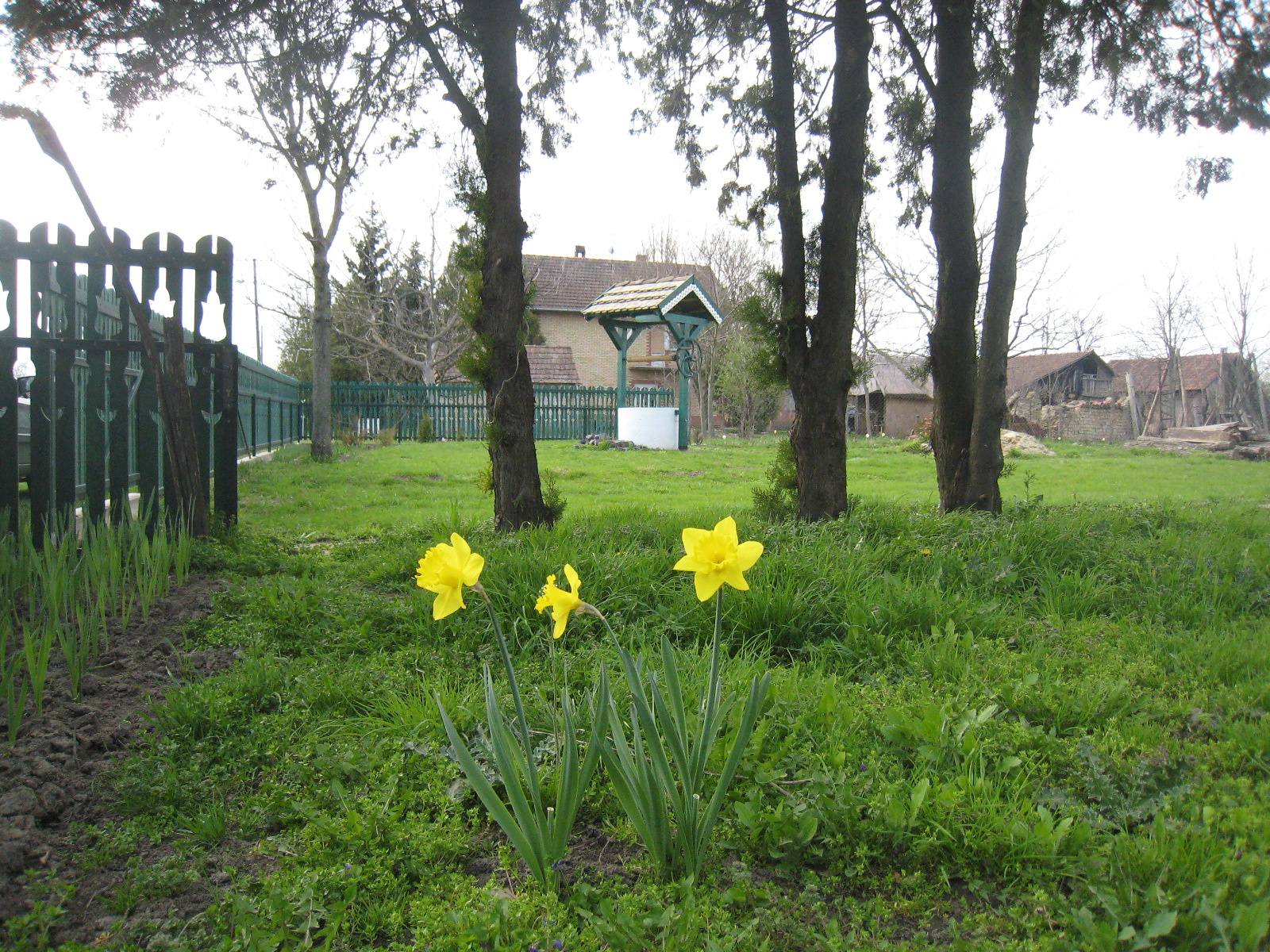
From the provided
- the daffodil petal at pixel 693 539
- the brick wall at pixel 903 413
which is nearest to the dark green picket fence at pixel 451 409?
the daffodil petal at pixel 693 539

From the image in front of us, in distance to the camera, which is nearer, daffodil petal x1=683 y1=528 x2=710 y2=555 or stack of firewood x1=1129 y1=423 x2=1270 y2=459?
daffodil petal x1=683 y1=528 x2=710 y2=555

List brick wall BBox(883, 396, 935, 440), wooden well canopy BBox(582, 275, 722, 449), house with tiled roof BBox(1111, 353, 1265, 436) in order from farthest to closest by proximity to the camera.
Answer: brick wall BBox(883, 396, 935, 440)
house with tiled roof BBox(1111, 353, 1265, 436)
wooden well canopy BBox(582, 275, 722, 449)

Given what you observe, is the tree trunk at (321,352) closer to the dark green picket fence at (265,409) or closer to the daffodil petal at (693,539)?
the dark green picket fence at (265,409)

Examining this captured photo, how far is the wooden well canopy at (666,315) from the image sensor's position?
18.9m

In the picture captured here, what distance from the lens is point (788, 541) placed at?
4.80 metres

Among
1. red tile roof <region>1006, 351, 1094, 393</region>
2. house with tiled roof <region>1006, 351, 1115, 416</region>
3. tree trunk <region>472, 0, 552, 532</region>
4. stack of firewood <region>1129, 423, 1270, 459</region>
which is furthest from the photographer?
red tile roof <region>1006, 351, 1094, 393</region>

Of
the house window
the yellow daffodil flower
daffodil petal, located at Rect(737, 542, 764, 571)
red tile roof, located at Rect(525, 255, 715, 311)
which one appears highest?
red tile roof, located at Rect(525, 255, 715, 311)

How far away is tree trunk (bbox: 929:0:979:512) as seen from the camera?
634 centimetres

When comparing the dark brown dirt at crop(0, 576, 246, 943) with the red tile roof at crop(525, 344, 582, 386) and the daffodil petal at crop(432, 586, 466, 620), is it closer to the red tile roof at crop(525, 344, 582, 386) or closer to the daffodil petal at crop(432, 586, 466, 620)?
the daffodil petal at crop(432, 586, 466, 620)

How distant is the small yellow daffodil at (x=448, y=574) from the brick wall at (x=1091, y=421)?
32618 mm

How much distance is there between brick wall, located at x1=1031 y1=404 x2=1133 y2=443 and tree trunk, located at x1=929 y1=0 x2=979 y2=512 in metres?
26.9

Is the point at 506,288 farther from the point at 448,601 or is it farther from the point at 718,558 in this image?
the point at 718,558

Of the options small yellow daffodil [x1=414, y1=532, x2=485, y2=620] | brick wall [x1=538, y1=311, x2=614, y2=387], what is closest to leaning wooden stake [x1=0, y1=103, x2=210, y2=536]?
small yellow daffodil [x1=414, y1=532, x2=485, y2=620]

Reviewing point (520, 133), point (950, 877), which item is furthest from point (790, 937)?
point (520, 133)
